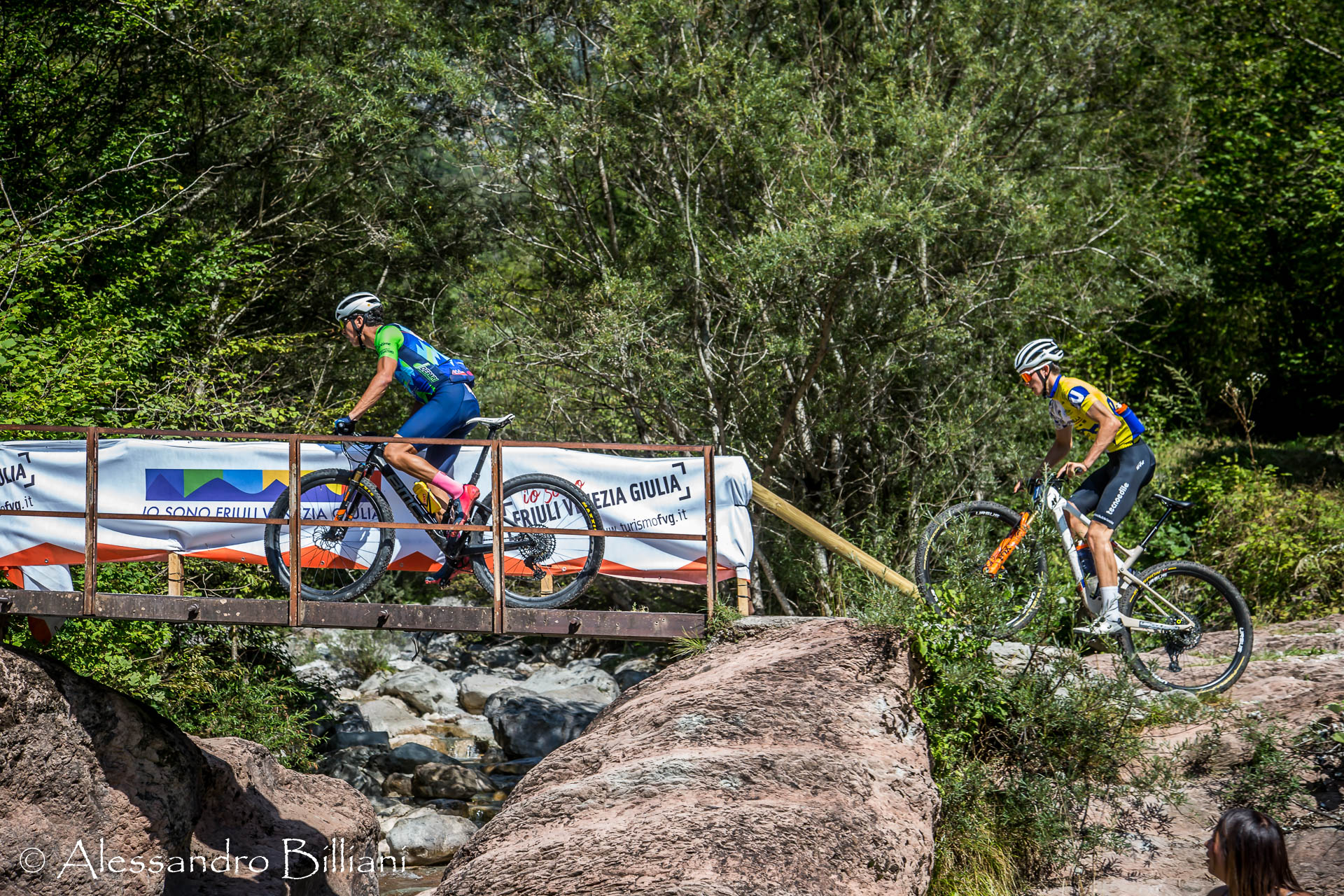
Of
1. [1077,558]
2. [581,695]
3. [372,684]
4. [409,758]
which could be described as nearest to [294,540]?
[1077,558]

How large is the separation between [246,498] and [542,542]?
2.36m

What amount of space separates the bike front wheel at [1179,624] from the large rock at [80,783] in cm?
807

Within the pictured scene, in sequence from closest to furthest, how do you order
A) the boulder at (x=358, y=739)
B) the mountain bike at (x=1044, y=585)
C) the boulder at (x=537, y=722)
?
the mountain bike at (x=1044, y=585)
the boulder at (x=358, y=739)
the boulder at (x=537, y=722)

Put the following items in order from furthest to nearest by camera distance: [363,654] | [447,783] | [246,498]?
[363,654], [447,783], [246,498]

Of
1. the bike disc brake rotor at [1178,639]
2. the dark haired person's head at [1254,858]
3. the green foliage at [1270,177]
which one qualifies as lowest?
the dark haired person's head at [1254,858]

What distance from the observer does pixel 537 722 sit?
1769cm

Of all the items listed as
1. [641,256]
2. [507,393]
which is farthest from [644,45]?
[507,393]

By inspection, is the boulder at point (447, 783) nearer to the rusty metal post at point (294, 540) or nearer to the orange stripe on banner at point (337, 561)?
the orange stripe on banner at point (337, 561)

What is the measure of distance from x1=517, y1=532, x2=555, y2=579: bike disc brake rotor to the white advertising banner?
447mm

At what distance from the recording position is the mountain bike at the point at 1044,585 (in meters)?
7.90

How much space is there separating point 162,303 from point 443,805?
27.4 ft

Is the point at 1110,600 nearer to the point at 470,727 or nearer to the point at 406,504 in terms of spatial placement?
the point at 406,504

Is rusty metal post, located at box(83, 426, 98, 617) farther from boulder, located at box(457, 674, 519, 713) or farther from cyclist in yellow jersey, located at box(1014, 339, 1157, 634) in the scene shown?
boulder, located at box(457, 674, 519, 713)

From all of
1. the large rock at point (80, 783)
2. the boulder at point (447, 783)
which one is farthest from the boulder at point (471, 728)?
the large rock at point (80, 783)
